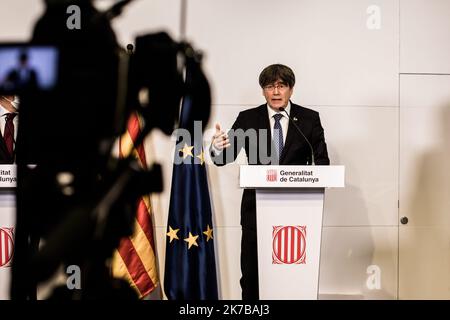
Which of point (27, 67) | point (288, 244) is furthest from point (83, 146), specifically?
point (288, 244)

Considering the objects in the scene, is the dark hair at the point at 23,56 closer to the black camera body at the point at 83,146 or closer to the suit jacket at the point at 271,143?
the black camera body at the point at 83,146

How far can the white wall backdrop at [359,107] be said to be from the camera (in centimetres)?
413

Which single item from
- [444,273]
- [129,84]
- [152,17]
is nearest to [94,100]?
[129,84]

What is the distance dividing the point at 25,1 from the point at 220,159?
6.48ft

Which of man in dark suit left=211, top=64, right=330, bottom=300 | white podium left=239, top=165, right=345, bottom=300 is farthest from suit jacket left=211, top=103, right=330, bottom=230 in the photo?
white podium left=239, top=165, right=345, bottom=300

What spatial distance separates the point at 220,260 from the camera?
13.6 feet

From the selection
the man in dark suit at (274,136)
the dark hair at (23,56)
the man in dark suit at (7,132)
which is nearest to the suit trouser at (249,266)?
the man in dark suit at (274,136)

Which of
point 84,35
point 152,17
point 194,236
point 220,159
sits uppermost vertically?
point 152,17

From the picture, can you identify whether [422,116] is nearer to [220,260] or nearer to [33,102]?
[220,260]

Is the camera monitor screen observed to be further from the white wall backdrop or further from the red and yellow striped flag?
the white wall backdrop

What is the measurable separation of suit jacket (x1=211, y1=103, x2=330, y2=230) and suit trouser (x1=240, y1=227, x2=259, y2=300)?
0.07 meters
